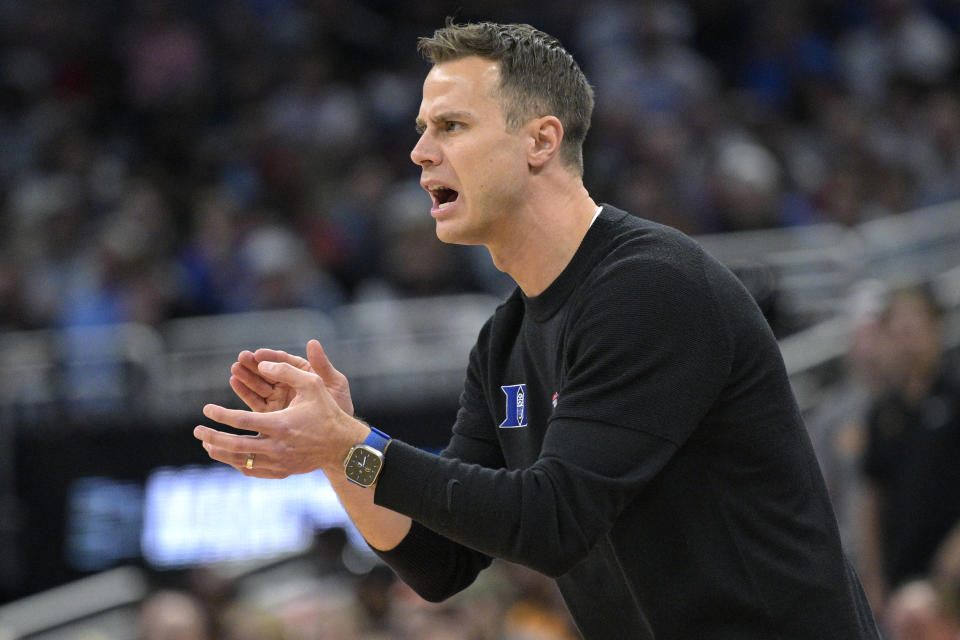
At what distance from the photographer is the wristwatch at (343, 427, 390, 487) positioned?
8.57 feet

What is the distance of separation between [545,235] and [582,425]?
0.54 metres

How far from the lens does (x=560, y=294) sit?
2947 millimetres

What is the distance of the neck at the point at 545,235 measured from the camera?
299cm

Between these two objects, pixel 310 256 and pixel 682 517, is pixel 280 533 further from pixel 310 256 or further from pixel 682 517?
pixel 682 517

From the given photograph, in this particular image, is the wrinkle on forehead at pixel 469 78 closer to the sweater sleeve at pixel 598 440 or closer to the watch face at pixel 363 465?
the sweater sleeve at pixel 598 440

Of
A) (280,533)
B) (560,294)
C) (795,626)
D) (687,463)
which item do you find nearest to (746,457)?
(687,463)

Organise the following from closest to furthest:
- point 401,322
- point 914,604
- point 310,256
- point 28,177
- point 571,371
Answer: point 571,371 < point 914,604 < point 401,322 < point 310,256 < point 28,177

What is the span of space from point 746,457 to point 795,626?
0.33 m

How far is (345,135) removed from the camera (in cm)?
1148

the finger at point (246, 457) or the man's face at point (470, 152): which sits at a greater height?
the man's face at point (470, 152)

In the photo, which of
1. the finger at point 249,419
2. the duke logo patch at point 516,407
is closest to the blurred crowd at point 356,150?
the duke logo patch at point 516,407

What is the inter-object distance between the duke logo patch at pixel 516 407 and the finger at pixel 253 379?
0.53 metres

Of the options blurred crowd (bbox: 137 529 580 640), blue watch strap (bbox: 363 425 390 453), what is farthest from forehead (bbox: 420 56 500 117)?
blurred crowd (bbox: 137 529 580 640)

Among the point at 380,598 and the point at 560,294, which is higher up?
the point at 560,294
